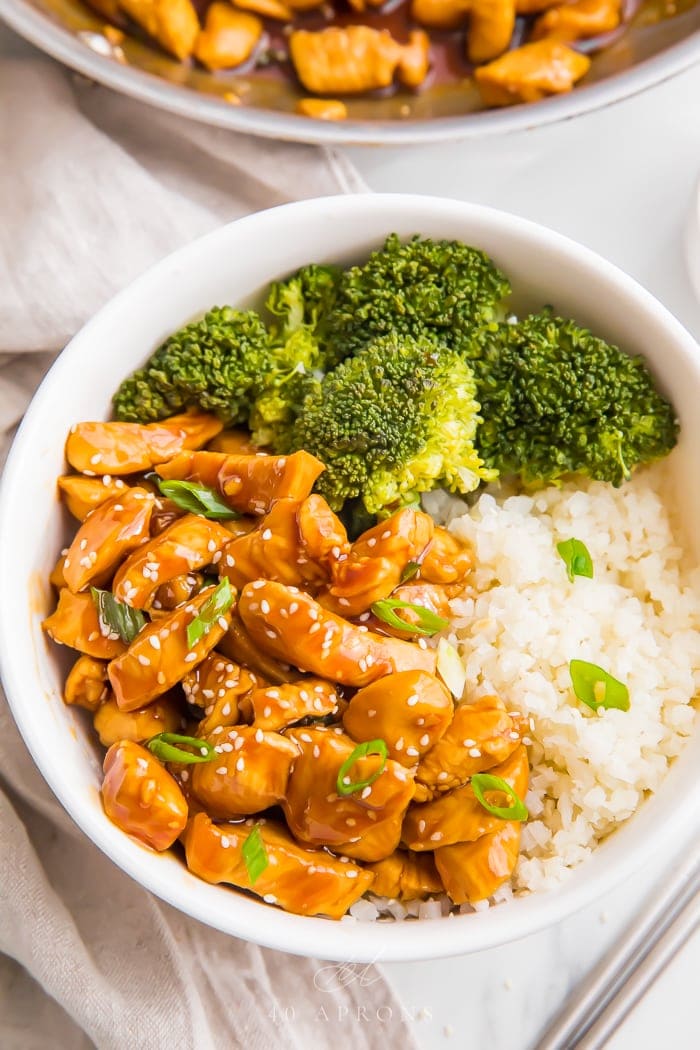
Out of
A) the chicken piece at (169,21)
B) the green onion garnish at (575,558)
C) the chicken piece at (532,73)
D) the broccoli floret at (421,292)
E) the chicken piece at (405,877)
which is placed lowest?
the chicken piece at (405,877)

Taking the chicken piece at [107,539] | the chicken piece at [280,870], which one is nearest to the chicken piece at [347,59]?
the chicken piece at [107,539]

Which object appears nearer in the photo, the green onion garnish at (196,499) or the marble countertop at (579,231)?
the green onion garnish at (196,499)

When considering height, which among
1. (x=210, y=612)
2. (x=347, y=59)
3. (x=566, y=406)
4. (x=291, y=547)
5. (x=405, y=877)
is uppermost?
(x=347, y=59)

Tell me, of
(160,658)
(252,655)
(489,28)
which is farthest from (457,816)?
(489,28)

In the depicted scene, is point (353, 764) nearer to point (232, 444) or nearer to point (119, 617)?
point (119, 617)

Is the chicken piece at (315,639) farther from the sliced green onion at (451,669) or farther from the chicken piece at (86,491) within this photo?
the chicken piece at (86,491)

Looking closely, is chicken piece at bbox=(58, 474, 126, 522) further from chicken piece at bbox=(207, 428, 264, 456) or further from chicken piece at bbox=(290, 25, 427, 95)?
chicken piece at bbox=(290, 25, 427, 95)
